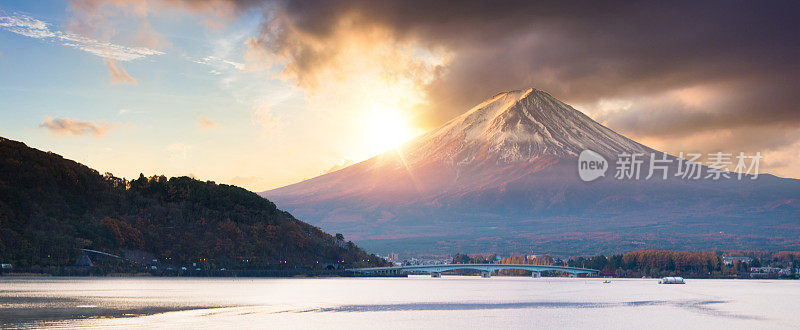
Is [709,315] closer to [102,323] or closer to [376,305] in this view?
[376,305]

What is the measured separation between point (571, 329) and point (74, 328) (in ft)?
115

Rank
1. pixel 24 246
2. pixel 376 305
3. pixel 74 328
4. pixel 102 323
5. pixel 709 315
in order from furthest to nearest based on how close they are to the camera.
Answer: pixel 24 246 < pixel 376 305 < pixel 709 315 < pixel 102 323 < pixel 74 328

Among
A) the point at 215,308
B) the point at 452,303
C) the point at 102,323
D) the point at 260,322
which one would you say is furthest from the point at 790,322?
the point at 102,323

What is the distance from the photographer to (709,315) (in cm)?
7931

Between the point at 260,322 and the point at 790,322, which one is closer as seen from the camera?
the point at 260,322

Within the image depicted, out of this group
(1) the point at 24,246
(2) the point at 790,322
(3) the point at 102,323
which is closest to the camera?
(3) the point at 102,323

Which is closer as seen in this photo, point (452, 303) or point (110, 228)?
point (452, 303)

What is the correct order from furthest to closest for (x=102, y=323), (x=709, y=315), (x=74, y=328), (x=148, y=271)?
(x=148, y=271), (x=709, y=315), (x=102, y=323), (x=74, y=328)

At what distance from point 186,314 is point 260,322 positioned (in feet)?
24.7

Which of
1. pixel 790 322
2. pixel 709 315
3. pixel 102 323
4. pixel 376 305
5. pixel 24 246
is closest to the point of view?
pixel 102 323

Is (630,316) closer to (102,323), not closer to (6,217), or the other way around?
(102,323)

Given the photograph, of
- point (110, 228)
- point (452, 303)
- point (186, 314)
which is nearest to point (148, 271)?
point (110, 228)

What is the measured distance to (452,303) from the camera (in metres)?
89.9

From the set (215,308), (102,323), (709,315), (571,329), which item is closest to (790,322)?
(709,315)
